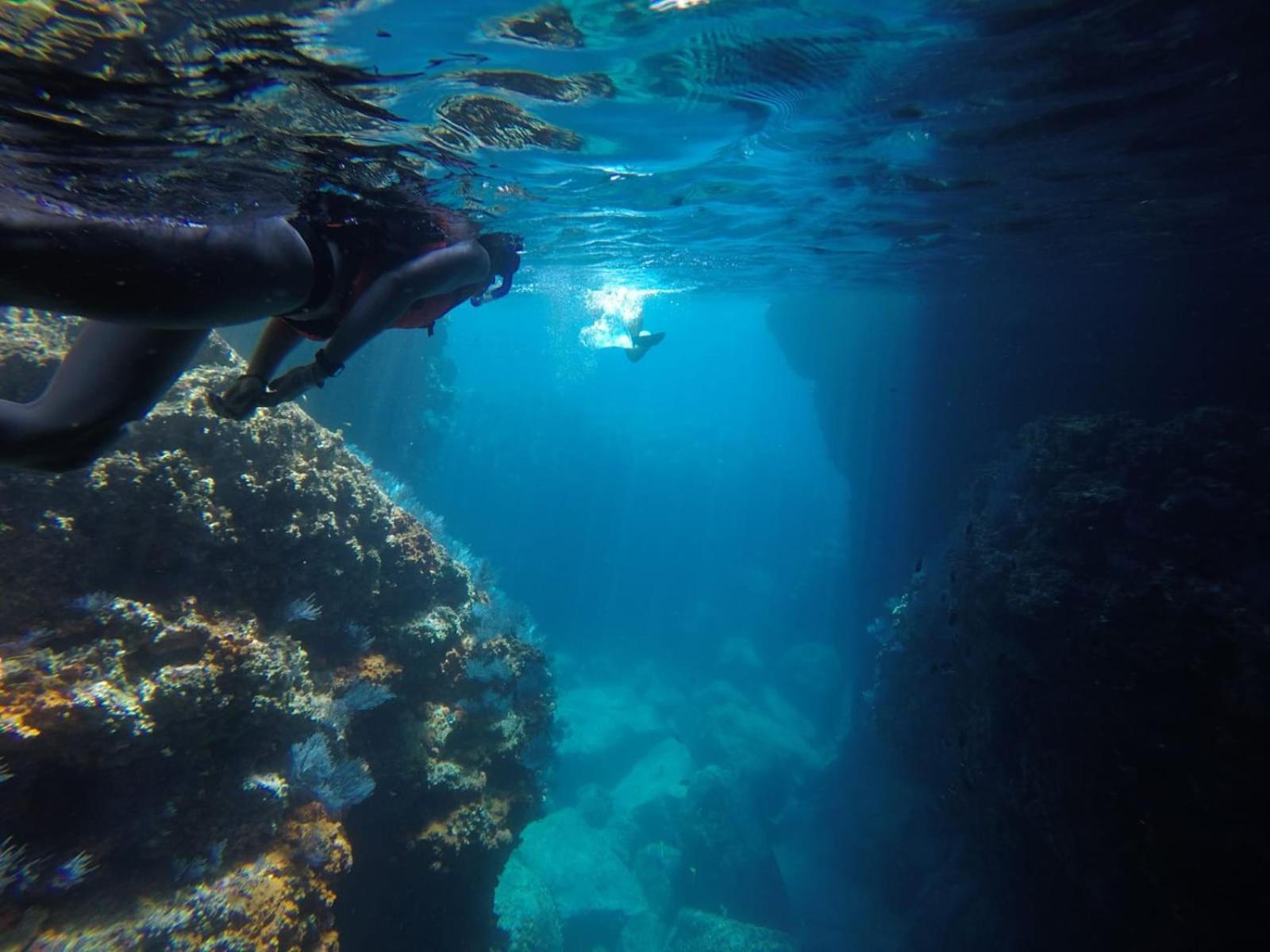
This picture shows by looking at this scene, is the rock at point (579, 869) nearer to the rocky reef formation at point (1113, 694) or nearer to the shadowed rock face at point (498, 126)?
the rocky reef formation at point (1113, 694)

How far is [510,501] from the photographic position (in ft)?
128

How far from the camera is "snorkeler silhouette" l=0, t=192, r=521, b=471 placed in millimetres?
1769

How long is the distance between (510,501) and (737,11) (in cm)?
3499

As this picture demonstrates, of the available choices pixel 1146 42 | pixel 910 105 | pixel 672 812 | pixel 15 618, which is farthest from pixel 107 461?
pixel 672 812

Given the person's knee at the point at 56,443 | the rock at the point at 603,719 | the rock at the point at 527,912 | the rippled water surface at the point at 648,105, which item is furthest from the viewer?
the rock at the point at 603,719

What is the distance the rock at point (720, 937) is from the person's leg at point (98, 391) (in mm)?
17549

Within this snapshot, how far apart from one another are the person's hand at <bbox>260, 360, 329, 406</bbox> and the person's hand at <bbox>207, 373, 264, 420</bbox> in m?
0.05

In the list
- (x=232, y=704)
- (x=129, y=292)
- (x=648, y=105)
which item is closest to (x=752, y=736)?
(x=232, y=704)

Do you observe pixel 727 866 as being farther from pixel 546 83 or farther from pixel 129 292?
pixel 129 292

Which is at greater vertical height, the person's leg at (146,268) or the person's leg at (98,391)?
the person's leg at (146,268)

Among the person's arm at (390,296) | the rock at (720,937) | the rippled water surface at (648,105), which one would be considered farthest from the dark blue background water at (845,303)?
the person's arm at (390,296)

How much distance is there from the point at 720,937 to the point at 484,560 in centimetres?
1127

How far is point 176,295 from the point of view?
1.98 meters

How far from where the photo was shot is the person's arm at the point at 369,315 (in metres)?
2.70
